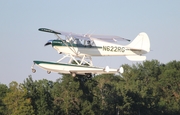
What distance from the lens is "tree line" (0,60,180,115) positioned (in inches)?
2222

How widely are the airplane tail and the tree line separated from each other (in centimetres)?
1754

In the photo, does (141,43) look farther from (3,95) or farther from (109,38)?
(3,95)

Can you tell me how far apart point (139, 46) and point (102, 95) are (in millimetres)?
30519

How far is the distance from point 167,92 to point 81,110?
1262 inches

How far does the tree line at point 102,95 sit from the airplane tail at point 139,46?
17.5 metres

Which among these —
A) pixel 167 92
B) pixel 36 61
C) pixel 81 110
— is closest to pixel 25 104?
pixel 81 110

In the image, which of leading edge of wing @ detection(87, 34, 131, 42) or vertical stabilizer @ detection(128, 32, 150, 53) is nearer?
vertical stabilizer @ detection(128, 32, 150, 53)

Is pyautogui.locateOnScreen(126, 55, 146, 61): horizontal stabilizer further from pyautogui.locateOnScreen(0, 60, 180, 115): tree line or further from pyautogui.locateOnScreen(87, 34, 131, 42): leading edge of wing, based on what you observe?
pyautogui.locateOnScreen(0, 60, 180, 115): tree line

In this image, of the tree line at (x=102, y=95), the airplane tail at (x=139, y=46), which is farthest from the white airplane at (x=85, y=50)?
the tree line at (x=102, y=95)

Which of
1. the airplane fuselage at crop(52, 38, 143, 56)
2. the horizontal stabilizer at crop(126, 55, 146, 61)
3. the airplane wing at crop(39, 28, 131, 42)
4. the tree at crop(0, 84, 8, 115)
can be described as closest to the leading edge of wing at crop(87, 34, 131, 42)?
the airplane wing at crop(39, 28, 131, 42)

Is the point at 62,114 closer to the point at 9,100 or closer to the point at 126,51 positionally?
the point at 9,100

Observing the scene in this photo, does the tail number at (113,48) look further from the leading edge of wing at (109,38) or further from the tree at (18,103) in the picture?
the tree at (18,103)

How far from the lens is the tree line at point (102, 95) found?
5644 cm

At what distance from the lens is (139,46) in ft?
127
